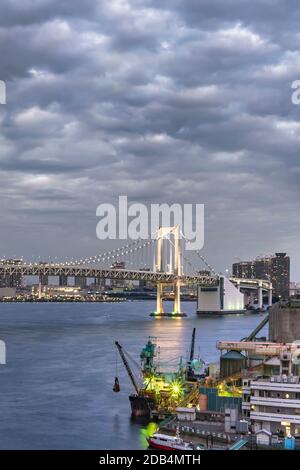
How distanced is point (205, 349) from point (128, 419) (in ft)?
59.6

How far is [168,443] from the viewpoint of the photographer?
55.3ft

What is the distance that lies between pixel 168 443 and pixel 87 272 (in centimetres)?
5259

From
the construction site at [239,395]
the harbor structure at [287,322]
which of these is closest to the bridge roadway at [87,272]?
the construction site at [239,395]

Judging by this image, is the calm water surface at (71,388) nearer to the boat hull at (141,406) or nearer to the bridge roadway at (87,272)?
the boat hull at (141,406)

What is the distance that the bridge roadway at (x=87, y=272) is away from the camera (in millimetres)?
64625

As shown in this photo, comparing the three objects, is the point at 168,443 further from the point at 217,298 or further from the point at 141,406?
the point at 217,298

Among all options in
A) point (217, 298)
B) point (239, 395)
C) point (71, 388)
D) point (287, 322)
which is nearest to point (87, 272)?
point (217, 298)

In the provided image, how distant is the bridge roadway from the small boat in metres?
47.7

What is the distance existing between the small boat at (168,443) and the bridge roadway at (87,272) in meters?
47.7
